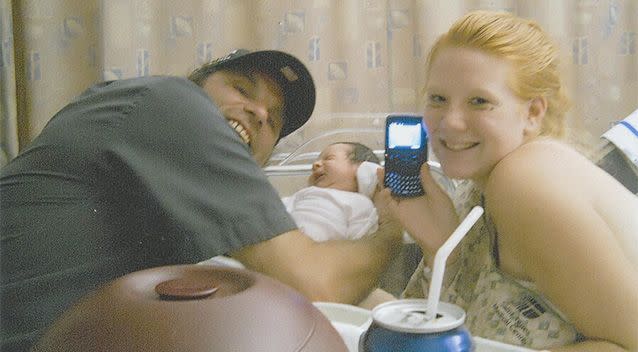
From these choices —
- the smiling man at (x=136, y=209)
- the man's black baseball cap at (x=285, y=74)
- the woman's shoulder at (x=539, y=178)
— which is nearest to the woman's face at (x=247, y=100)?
the man's black baseball cap at (x=285, y=74)

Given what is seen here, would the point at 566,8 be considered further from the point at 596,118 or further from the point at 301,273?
the point at 301,273

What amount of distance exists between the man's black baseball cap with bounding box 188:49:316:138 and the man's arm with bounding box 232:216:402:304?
323 millimetres

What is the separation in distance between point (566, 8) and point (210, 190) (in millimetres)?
1231

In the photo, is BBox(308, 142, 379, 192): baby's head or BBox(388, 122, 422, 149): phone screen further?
BBox(308, 142, 379, 192): baby's head

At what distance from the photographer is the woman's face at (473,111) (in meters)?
0.92

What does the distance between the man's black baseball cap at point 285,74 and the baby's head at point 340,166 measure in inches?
8.5

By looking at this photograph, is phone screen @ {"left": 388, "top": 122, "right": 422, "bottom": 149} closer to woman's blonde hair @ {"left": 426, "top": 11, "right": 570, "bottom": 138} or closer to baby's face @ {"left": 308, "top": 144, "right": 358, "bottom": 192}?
woman's blonde hair @ {"left": 426, "top": 11, "right": 570, "bottom": 138}

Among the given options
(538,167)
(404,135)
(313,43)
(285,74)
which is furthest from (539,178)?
(313,43)

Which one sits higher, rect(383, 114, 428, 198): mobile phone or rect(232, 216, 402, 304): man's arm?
rect(383, 114, 428, 198): mobile phone

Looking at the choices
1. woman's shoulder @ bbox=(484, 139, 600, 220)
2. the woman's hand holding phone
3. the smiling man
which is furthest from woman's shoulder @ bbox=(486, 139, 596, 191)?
the smiling man

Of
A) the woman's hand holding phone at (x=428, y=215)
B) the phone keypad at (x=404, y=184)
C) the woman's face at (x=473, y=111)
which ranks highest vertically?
the woman's face at (x=473, y=111)

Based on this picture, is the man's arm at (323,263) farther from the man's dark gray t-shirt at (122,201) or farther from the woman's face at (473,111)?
the woman's face at (473,111)

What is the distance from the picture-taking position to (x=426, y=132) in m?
1.01

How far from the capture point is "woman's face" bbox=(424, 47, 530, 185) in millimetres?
916
